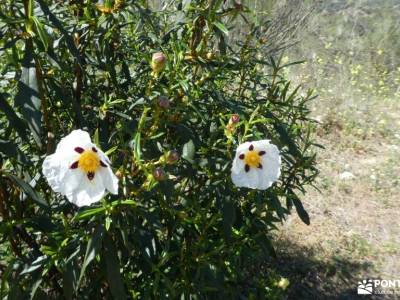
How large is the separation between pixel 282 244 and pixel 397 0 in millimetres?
7169

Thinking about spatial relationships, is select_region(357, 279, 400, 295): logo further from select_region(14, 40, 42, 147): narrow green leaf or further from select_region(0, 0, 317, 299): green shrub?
select_region(14, 40, 42, 147): narrow green leaf

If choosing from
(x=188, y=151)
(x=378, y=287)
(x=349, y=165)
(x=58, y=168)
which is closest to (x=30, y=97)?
(x=58, y=168)

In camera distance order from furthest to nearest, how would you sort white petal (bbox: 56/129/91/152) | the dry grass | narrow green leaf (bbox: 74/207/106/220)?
the dry grass, narrow green leaf (bbox: 74/207/106/220), white petal (bbox: 56/129/91/152)

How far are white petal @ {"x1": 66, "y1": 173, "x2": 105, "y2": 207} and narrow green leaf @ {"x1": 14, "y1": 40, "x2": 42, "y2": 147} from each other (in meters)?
0.17

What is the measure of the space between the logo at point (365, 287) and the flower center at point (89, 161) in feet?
9.12

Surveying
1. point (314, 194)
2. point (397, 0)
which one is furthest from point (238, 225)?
point (397, 0)

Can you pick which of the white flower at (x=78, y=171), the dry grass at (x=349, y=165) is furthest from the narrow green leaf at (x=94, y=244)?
the dry grass at (x=349, y=165)

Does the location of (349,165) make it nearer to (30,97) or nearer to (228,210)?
(228,210)

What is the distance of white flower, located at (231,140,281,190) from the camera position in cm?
155

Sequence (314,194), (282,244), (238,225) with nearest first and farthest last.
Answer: (238,225), (282,244), (314,194)

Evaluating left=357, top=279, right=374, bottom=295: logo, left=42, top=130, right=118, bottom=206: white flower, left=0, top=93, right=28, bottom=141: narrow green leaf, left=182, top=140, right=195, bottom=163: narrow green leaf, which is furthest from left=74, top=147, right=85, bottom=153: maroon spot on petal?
left=357, top=279, right=374, bottom=295: logo

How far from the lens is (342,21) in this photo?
8.88m

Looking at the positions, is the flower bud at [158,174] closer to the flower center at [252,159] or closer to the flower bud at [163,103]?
the flower bud at [163,103]

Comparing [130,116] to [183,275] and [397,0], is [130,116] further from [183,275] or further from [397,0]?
[397,0]
